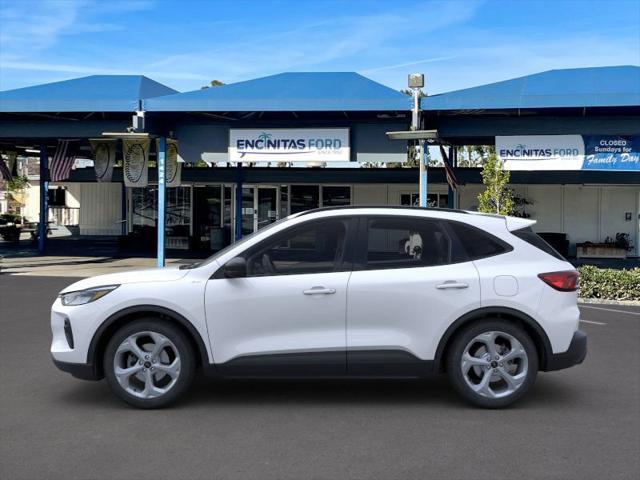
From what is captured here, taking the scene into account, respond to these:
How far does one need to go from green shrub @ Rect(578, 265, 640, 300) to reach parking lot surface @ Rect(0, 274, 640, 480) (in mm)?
6333

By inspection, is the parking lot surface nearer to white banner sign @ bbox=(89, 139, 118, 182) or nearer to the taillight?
the taillight

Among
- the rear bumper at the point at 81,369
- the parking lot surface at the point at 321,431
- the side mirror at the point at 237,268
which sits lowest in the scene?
the parking lot surface at the point at 321,431

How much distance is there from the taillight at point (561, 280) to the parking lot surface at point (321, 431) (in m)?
1.05

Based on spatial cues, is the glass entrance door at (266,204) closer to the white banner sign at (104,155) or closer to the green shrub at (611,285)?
the white banner sign at (104,155)

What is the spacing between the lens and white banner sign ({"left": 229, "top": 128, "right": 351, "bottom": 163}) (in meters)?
17.8

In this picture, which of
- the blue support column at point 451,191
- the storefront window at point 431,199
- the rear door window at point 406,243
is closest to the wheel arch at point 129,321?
the rear door window at point 406,243

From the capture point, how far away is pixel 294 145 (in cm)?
1789

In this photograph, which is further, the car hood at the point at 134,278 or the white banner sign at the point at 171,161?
the white banner sign at the point at 171,161

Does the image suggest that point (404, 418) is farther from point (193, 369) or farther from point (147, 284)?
point (147, 284)

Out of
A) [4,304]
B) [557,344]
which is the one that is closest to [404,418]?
[557,344]

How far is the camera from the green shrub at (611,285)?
12.7m

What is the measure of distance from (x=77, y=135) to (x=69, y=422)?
16634 mm

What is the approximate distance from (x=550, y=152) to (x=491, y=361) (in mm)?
13135

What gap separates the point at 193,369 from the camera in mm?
5355
